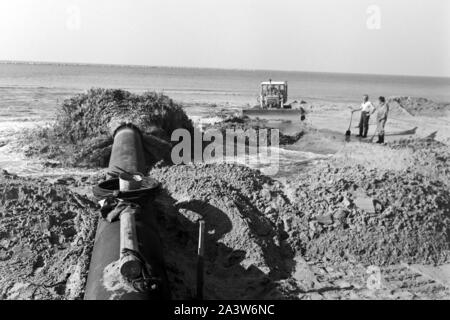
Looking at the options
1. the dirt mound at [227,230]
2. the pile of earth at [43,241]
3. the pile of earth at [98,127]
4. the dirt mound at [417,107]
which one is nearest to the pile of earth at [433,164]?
the dirt mound at [227,230]

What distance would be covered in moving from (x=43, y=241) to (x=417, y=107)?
23491 mm

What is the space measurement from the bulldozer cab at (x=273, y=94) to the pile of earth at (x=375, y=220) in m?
14.0

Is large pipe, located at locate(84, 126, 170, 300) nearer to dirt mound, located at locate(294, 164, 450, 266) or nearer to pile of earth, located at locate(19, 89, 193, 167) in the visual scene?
dirt mound, located at locate(294, 164, 450, 266)

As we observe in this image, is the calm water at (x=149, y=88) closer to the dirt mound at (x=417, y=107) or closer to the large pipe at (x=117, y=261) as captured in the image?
the dirt mound at (x=417, y=107)

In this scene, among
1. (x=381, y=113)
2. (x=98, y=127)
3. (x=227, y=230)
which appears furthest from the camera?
(x=381, y=113)

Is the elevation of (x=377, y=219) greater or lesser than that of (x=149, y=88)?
lesser

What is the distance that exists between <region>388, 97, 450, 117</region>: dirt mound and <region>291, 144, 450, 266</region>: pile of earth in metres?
16.9

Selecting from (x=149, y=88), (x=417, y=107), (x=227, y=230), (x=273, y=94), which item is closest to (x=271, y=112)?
(x=273, y=94)

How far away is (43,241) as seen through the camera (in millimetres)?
6273

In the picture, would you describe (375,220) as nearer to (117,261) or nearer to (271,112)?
(117,261)

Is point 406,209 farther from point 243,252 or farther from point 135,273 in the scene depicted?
point 135,273

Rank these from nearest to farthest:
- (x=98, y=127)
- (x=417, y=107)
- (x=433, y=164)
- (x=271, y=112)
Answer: (x=433, y=164)
(x=98, y=127)
(x=271, y=112)
(x=417, y=107)
